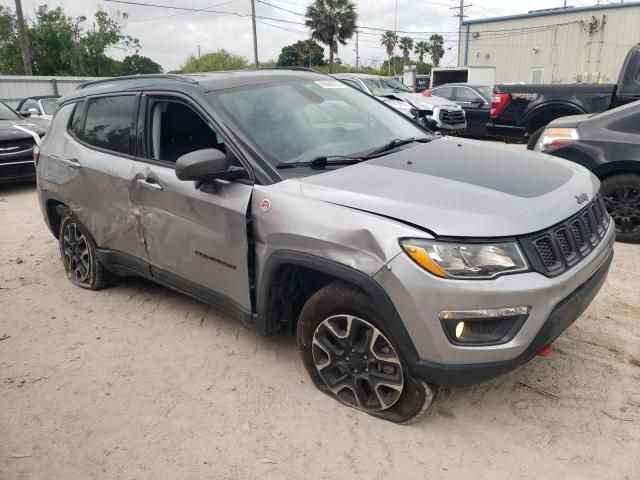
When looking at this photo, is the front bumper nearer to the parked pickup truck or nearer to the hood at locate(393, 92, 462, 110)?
the parked pickup truck

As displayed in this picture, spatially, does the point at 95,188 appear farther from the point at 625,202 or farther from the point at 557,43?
the point at 557,43

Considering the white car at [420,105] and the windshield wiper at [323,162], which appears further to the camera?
the white car at [420,105]

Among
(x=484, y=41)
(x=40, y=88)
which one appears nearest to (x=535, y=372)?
(x=40, y=88)

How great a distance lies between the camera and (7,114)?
400 inches

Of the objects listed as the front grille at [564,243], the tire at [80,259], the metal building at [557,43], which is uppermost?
the metal building at [557,43]

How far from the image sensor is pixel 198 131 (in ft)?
12.1

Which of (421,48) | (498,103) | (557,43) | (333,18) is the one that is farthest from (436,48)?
(498,103)

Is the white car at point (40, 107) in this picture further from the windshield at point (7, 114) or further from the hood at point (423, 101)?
the hood at point (423, 101)

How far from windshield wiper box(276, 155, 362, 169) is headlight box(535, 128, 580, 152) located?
329 cm

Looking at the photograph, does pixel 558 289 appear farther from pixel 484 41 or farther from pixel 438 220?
pixel 484 41

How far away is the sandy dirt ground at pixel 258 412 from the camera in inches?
101

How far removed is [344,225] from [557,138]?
3.94m

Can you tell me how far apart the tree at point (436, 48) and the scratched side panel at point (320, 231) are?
86308mm

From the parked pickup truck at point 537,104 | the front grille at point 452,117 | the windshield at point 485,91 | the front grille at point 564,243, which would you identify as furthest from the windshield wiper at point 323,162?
the windshield at point 485,91
